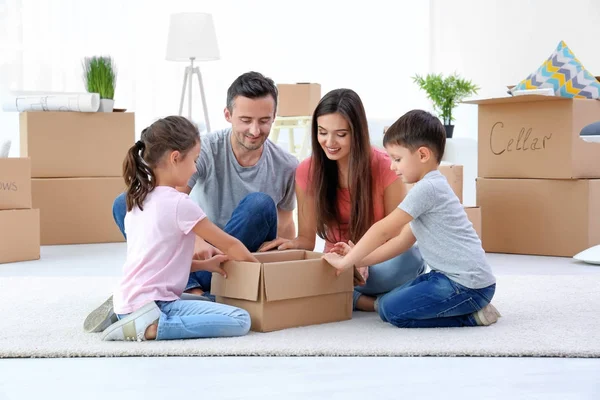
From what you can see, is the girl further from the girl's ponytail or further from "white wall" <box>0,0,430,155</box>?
"white wall" <box>0,0,430,155</box>

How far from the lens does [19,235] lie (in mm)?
3271

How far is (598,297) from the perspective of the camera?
2326mm

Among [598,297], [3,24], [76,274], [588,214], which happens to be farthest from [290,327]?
[3,24]

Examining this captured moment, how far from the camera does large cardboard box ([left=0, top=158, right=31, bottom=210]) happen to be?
3234 millimetres


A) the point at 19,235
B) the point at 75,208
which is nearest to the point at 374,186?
the point at 19,235

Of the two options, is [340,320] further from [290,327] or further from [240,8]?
[240,8]

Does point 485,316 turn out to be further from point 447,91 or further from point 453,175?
point 447,91

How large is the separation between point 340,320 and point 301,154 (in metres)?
2.72

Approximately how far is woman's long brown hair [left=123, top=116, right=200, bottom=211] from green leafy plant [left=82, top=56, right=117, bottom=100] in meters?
2.06

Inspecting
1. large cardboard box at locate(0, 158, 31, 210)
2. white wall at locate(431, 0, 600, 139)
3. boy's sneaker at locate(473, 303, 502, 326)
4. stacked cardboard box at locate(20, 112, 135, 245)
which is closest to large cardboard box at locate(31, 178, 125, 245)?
stacked cardboard box at locate(20, 112, 135, 245)

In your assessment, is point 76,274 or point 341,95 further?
point 76,274

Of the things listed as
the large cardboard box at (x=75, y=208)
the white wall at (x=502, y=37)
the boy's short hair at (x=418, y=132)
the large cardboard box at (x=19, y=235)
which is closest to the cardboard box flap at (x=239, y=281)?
the boy's short hair at (x=418, y=132)

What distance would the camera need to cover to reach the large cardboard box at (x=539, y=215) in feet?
10.7

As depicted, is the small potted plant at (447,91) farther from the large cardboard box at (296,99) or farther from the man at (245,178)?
the man at (245,178)
